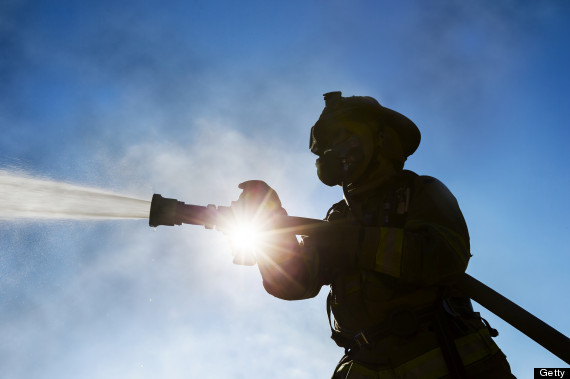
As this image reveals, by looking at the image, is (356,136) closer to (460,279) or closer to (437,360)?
(460,279)

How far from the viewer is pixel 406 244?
3.49m

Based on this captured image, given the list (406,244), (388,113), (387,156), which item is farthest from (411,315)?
(388,113)

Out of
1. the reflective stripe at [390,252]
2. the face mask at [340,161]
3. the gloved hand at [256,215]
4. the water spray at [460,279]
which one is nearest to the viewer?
the reflective stripe at [390,252]

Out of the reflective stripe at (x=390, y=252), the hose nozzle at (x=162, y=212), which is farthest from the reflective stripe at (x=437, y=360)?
the hose nozzle at (x=162, y=212)

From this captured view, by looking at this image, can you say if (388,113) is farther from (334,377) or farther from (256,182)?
(334,377)

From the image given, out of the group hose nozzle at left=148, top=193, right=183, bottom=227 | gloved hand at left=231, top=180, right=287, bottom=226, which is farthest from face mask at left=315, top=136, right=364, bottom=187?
hose nozzle at left=148, top=193, right=183, bottom=227

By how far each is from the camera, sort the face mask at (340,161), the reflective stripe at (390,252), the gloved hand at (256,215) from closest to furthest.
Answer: the reflective stripe at (390,252)
the gloved hand at (256,215)
the face mask at (340,161)

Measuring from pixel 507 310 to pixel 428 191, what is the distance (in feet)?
3.98

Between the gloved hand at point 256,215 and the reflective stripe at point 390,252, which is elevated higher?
the gloved hand at point 256,215

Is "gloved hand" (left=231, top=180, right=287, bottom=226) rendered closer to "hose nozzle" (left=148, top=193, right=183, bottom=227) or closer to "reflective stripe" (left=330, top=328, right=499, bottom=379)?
"hose nozzle" (left=148, top=193, right=183, bottom=227)

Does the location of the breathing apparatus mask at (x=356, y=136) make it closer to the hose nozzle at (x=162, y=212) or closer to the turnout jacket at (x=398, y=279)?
the turnout jacket at (x=398, y=279)

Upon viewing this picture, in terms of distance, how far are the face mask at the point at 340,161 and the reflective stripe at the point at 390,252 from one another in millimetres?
967

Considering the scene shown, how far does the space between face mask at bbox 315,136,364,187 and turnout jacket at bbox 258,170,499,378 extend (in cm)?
41

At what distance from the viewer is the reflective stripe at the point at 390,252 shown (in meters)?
3.47
